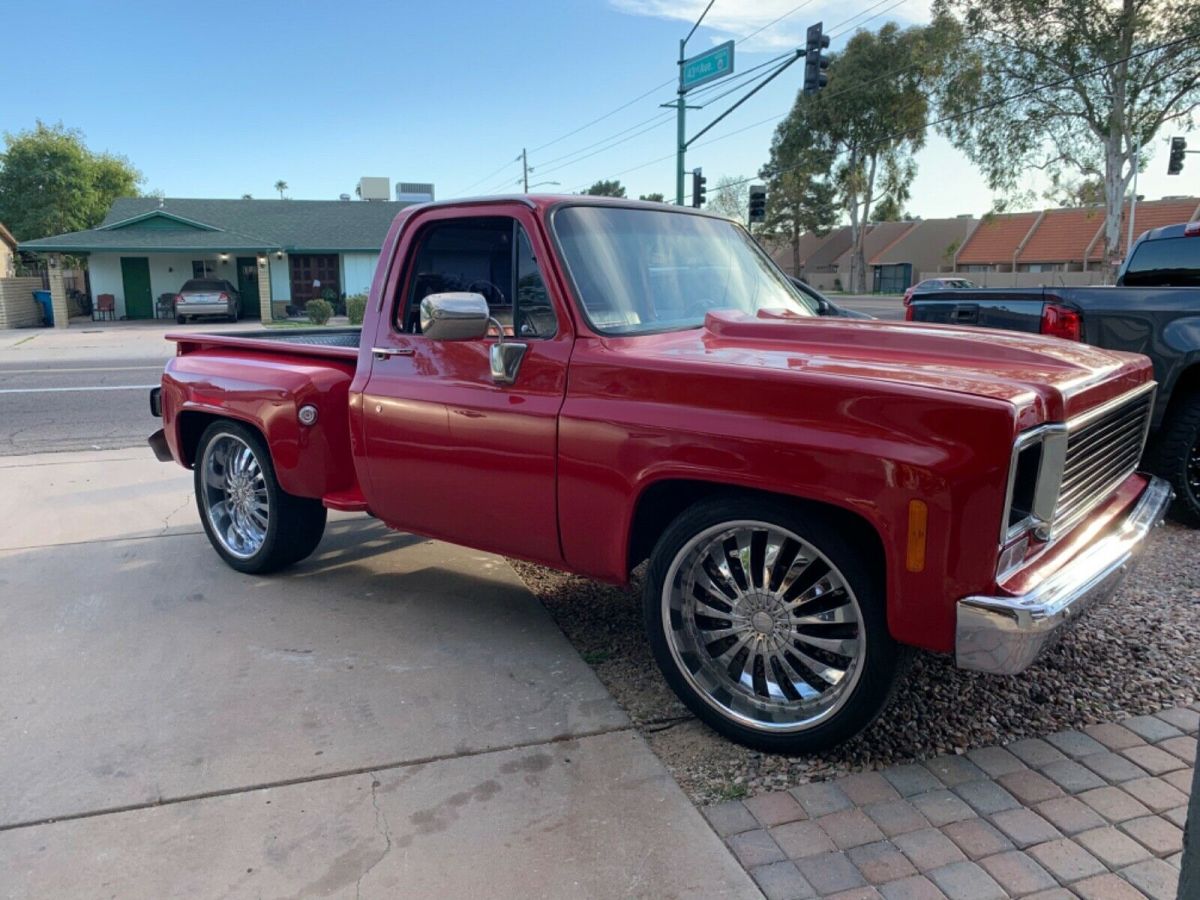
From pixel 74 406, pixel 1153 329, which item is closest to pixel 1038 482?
pixel 1153 329

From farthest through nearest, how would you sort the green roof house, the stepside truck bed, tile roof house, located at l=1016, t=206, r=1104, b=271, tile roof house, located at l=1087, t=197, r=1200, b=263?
1. tile roof house, located at l=1016, t=206, r=1104, b=271
2. tile roof house, located at l=1087, t=197, r=1200, b=263
3. the green roof house
4. the stepside truck bed

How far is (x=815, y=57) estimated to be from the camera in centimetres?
1895

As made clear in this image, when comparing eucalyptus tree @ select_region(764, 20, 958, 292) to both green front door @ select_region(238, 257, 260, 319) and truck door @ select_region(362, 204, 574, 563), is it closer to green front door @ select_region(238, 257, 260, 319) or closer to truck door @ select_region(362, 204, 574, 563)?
green front door @ select_region(238, 257, 260, 319)

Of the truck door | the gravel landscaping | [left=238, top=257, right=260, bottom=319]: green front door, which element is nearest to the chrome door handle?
the truck door

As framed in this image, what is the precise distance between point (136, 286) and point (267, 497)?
34426mm

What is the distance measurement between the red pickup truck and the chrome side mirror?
0.04 feet

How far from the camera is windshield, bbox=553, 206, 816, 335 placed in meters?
3.69

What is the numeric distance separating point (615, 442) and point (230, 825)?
1744 millimetres

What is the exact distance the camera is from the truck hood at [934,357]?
2748 mm

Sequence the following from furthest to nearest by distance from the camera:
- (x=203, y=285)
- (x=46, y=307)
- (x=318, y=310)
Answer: (x=46, y=307), (x=203, y=285), (x=318, y=310)

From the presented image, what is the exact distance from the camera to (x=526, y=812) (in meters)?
2.88

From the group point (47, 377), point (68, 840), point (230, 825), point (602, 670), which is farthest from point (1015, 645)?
point (47, 377)

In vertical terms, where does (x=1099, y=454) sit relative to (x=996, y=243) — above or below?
below

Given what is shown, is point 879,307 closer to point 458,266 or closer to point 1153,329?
point 1153,329
